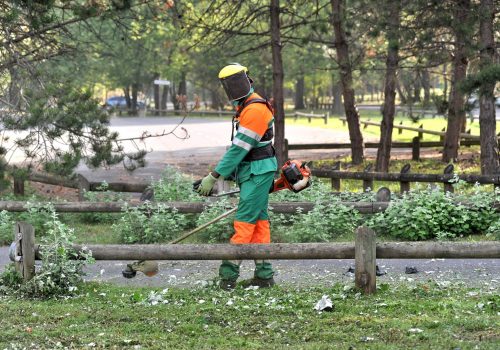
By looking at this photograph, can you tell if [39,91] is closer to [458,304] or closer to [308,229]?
[308,229]

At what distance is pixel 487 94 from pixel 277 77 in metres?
5.04

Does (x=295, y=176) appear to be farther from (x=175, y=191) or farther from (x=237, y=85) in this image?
(x=175, y=191)

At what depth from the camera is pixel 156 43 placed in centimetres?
5178

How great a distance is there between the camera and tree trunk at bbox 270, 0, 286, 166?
15766 mm

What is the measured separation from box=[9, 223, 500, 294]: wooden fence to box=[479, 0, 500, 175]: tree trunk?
22.1ft

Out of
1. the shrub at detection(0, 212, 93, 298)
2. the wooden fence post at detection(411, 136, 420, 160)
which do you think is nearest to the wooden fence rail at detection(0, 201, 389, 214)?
the shrub at detection(0, 212, 93, 298)

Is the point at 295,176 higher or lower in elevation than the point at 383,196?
higher

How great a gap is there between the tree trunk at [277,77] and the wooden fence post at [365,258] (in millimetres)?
9585

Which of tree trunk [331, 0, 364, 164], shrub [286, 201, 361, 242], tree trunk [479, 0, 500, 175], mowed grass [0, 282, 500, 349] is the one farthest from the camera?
tree trunk [331, 0, 364, 164]

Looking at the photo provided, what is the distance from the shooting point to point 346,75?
63.7 feet

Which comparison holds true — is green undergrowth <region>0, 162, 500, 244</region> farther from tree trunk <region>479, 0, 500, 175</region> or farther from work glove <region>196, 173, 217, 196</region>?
work glove <region>196, 173, 217, 196</region>

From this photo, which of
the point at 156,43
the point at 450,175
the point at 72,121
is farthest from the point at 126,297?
the point at 156,43

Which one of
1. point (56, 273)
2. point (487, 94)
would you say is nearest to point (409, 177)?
point (487, 94)

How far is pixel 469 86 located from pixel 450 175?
167 centimetres
